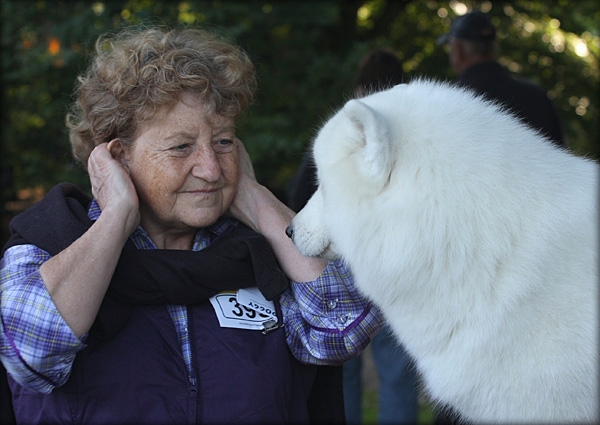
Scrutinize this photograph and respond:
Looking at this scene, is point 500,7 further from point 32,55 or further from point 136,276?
point 136,276

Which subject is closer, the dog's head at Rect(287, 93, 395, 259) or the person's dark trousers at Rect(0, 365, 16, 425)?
the dog's head at Rect(287, 93, 395, 259)

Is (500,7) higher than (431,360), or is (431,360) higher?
(431,360)

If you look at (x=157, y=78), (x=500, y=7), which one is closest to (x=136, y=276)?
(x=157, y=78)

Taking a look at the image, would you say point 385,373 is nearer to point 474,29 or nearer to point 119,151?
point 474,29

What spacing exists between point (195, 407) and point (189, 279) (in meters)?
0.42

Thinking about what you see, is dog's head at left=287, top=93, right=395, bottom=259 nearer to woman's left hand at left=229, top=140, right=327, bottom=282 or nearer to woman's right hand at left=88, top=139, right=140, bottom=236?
woman's left hand at left=229, top=140, right=327, bottom=282

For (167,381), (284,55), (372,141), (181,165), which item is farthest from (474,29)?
(167,381)

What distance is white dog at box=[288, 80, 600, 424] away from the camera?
1758 millimetres

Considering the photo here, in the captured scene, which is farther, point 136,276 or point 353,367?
point 353,367

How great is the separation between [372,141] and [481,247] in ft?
1.42

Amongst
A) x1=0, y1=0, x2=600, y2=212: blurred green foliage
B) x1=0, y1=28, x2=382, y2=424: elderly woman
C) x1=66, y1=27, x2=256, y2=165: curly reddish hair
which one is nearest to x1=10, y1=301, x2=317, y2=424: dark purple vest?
x1=0, y1=28, x2=382, y2=424: elderly woman

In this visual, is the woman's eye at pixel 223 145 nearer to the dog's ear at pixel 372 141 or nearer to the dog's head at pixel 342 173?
the dog's head at pixel 342 173

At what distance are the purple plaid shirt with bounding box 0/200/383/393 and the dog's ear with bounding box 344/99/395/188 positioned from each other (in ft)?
1.84

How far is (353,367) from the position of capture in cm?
453
